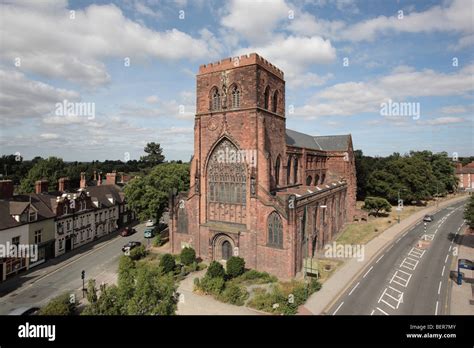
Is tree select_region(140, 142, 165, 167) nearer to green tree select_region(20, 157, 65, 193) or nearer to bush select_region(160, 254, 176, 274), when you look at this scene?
green tree select_region(20, 157, 65, 193)

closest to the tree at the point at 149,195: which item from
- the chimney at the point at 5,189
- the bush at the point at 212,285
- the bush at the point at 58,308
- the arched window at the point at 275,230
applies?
the chimney at the point at 5,189

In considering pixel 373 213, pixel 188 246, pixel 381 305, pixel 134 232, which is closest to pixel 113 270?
pixel 188 246

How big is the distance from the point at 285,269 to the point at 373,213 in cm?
4033

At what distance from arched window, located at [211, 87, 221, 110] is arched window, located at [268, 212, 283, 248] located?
14494mm

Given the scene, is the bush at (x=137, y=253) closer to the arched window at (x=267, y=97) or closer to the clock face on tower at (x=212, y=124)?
the clock face on tower at (x=212, y=124)

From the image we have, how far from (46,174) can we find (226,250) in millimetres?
52971

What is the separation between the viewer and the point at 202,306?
916 inches

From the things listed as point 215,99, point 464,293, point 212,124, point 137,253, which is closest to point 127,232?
point 137,253

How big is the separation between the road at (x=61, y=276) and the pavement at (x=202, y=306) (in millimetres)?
9478

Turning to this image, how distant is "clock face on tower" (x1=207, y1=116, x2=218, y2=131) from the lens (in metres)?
33.4

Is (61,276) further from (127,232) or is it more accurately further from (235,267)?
(235,267)

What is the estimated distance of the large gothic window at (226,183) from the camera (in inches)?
1264

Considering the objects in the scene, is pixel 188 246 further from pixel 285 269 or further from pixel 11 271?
pixel 11 271

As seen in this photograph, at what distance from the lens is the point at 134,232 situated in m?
49.9
